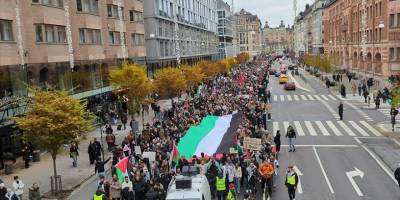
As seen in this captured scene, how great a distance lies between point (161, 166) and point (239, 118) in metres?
10.1

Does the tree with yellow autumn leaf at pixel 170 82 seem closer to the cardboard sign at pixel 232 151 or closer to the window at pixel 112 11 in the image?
the window at pixel 112 11

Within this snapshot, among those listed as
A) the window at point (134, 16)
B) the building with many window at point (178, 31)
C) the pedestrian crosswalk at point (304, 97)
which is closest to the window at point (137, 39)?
the window at point (134, 16)

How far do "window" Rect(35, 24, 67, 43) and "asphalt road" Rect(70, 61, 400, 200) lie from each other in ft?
47.2

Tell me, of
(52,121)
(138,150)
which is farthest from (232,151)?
(52,121)

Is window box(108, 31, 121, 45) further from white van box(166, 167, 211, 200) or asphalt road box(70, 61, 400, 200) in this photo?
white van box(166, 167, 211, 200)

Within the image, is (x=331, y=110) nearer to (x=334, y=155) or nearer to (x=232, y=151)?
(x=334, y=155)

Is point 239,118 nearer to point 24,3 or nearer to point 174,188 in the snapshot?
point 174,188

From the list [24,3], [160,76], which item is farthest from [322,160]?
[160,76]

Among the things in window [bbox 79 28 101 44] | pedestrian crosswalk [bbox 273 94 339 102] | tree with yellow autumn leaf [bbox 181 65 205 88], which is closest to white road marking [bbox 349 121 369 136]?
pedestrian crosswalk [bbox 273 94 339 102]

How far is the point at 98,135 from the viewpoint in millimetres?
37312

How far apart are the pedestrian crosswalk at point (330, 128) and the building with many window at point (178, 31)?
31.6 m

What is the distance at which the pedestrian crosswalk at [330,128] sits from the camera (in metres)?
35.0

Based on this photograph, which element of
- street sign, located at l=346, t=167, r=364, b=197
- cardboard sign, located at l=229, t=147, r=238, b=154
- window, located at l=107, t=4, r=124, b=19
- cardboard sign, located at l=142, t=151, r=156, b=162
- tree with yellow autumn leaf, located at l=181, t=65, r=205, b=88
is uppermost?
window, located at l=107, t=4, r=124, b=19

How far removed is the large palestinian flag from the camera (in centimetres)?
2344
